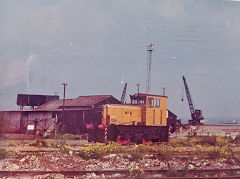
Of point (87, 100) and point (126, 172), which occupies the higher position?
point (87, 100)

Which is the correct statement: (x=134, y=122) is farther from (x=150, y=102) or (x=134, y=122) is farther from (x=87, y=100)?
(x=87, y=100)

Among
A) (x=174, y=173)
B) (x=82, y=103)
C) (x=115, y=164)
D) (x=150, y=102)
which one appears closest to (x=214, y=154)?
(x=174, y=173)

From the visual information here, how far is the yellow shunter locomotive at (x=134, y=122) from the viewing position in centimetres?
1530

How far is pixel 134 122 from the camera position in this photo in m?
16.0

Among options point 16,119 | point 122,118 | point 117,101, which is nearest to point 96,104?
point 117,101

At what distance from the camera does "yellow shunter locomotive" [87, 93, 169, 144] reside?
1530cm

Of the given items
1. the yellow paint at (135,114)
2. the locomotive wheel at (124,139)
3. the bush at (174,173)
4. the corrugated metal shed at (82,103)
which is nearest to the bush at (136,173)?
the bush at (174,173)

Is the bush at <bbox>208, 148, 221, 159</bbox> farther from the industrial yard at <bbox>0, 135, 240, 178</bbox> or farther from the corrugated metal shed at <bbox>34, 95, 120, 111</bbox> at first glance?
the corrugated metal shed at <bbox>34, 95, 120, 111</bbox>

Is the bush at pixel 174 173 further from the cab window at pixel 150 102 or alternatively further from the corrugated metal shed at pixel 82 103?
the corrugated metal shed at pixel 82 103

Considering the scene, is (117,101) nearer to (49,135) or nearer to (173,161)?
(49,135)

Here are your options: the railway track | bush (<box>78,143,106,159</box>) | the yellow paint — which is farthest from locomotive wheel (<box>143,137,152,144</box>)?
the railway track

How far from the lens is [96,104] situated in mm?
25969

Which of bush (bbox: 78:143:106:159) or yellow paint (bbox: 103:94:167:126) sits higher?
yellow paint (bbox: 103:94:167:126)

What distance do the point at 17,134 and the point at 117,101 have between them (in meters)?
11.7
